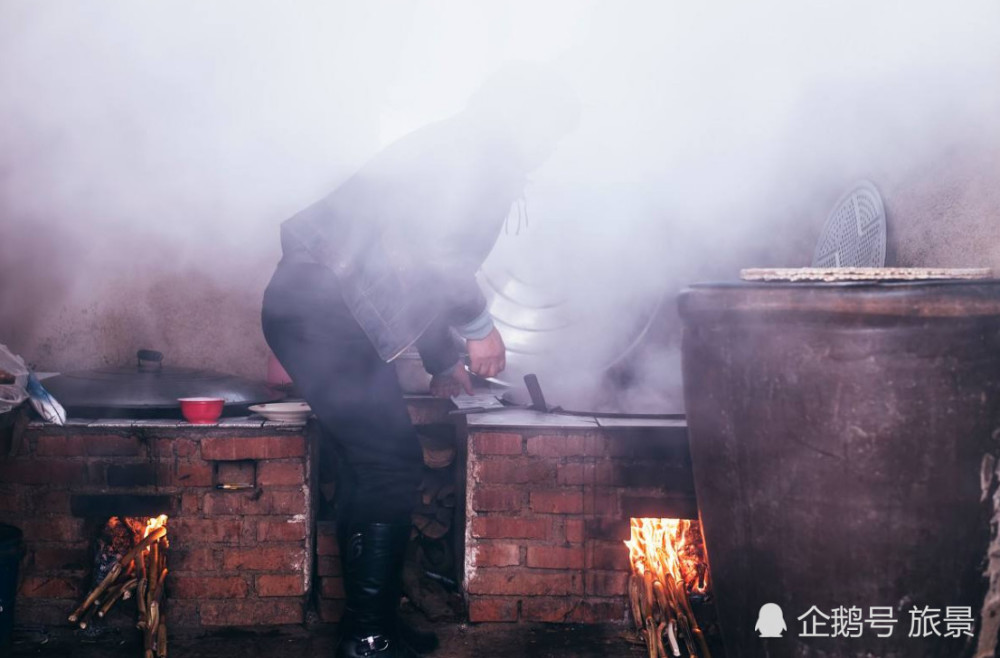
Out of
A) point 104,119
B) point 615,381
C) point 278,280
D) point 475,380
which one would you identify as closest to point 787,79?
point 615,381

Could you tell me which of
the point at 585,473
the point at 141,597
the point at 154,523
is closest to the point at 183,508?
the point at 154,523

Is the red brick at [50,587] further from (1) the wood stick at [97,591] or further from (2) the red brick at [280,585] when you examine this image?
(2) the red brick at [280,585]

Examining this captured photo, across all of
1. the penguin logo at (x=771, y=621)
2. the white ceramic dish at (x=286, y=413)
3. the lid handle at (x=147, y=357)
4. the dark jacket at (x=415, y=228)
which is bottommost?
the penguin logo at (x=771, y=621)

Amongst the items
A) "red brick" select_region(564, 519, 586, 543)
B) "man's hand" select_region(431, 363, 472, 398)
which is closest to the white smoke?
"man's hand" select_region(431, 363, 472, 398)

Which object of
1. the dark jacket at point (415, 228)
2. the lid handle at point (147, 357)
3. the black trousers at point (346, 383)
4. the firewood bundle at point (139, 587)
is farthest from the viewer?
the lid handle at point (147, 357)

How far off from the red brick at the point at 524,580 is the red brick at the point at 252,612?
0.73 meters

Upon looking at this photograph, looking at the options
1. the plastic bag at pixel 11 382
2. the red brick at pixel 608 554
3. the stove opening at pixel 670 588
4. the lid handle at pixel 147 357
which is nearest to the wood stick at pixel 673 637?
the stove opening at pixel 670 588

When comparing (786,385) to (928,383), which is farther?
(786,385)

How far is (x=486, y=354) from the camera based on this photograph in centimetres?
279

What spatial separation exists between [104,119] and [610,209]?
2658mm

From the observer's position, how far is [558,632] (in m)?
3.01

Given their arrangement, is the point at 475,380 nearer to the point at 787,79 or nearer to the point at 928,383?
the point at 787,79

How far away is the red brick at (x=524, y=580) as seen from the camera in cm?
303

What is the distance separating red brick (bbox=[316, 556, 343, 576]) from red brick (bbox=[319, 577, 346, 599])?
0.08ft
